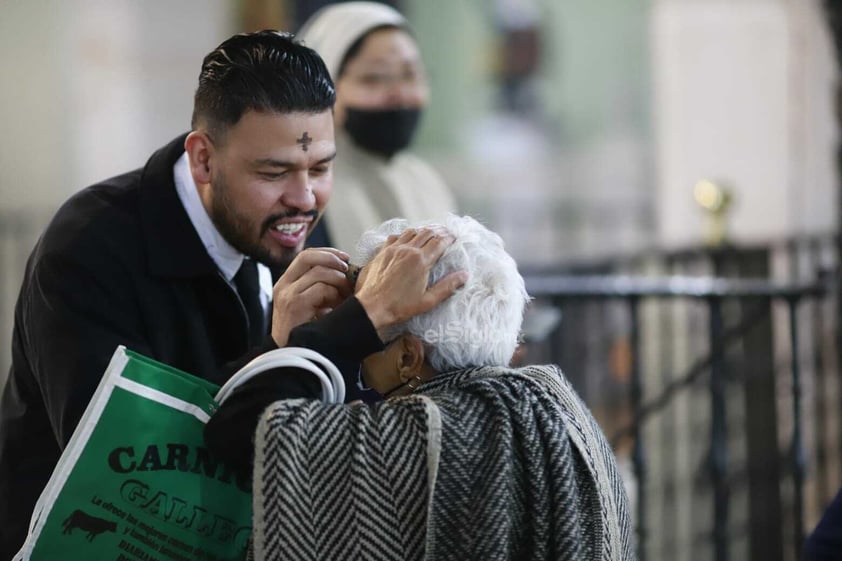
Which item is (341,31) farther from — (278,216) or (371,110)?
(278,216)

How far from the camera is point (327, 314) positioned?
2227mm

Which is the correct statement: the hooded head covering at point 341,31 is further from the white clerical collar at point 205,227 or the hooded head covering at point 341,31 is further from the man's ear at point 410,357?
the man's ear at point 410,357

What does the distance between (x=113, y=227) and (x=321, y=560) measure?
0.82m

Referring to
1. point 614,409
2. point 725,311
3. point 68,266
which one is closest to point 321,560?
point 68,266

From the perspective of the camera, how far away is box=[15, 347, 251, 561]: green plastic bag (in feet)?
7.11

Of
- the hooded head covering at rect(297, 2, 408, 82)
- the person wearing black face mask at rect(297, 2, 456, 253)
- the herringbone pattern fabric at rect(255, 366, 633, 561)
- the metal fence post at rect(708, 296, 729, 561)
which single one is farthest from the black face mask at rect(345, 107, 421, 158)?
the herringbone pattern fabric at rect(255, 366, 633, 561)

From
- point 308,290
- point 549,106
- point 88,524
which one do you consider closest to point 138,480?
point 88,524

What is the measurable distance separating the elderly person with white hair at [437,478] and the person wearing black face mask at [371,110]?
6.50ft

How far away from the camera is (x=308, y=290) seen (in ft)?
7.50

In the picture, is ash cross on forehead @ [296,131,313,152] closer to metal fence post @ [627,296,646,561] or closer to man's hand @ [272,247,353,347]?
man's hand @ [272,247,353,347]

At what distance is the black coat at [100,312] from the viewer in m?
2.36

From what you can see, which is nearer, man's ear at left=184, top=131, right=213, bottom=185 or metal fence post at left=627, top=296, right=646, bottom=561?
man's ear at left=184, top=131, right=213, bottom=185

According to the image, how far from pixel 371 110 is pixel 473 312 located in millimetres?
2052

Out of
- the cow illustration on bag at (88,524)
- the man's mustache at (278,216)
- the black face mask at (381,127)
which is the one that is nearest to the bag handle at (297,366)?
the cow illustration on bag at (88,524)
